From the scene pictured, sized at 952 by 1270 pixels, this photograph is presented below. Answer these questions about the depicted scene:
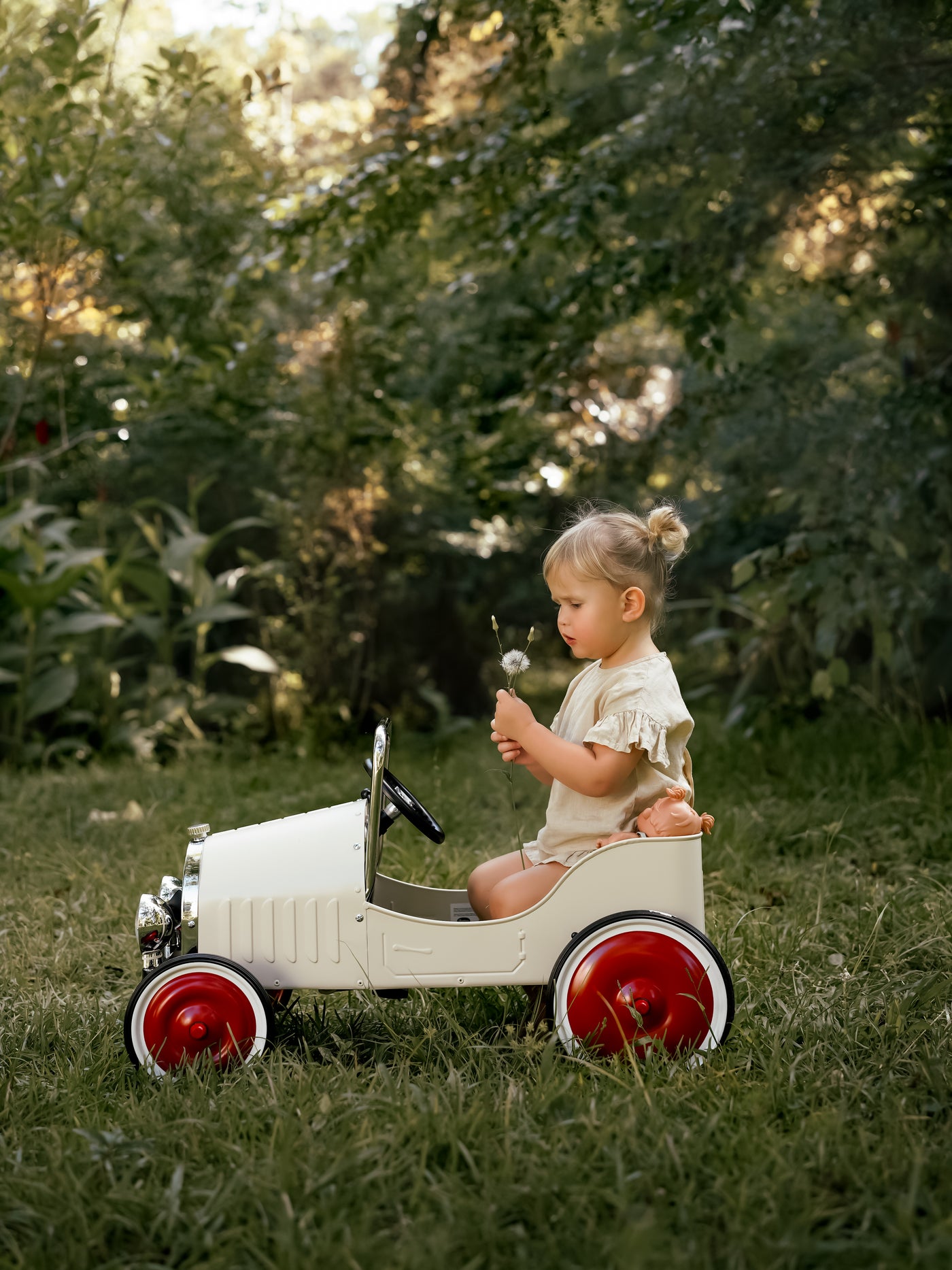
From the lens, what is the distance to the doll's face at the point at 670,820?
2.07 m

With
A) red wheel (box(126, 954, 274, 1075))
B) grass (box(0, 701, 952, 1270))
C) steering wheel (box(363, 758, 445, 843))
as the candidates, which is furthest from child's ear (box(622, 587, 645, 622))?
red wheel (box(126, 954, 274, 1075))

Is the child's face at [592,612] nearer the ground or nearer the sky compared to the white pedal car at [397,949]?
nearer the sky

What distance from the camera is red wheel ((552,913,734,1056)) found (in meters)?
2.02

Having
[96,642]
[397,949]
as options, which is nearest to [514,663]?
[397,949]

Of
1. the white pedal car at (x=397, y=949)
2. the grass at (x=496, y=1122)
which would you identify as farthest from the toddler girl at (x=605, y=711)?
the grass at (x=496, y=1122)

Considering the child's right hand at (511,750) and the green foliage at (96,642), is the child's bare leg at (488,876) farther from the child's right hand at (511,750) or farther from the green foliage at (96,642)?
the green foliage at (96,642)

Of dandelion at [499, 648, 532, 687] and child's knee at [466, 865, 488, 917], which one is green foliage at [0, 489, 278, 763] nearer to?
child's knee at [466, 865, 488, 917]

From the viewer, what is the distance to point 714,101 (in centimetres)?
368

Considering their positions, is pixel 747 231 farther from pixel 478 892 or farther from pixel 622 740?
pixel 478 892

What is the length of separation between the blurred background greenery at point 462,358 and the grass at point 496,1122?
1.44 m

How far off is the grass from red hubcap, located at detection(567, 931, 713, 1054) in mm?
67

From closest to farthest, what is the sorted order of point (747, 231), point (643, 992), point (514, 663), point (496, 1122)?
point (496, 1122), point (643, 992), point (514, 663), point (747, 231)

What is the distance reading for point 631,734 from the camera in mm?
2074

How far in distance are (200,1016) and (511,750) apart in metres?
0.76
